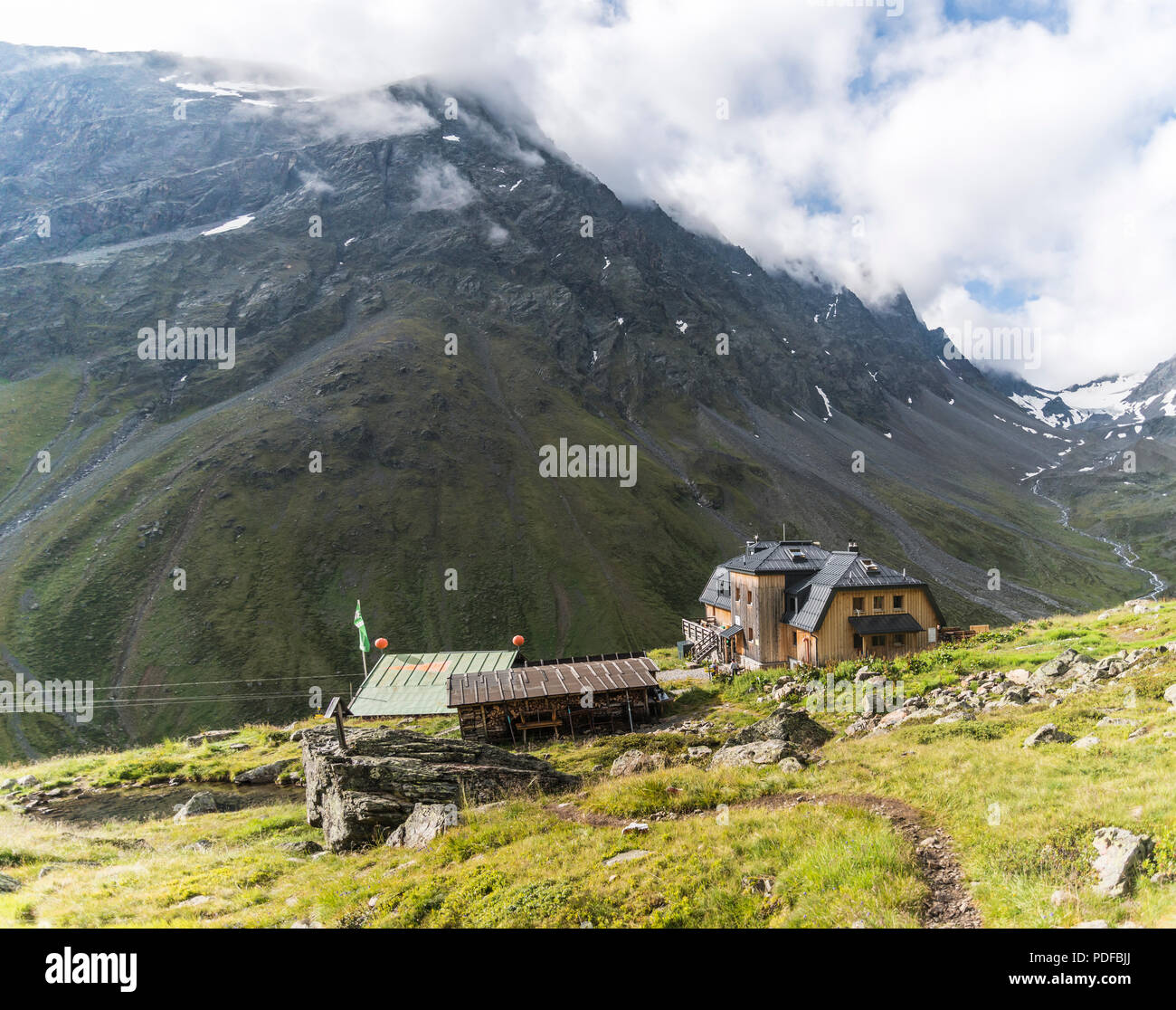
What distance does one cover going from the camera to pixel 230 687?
82625 mm

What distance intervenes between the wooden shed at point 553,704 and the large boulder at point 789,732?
36.0ft

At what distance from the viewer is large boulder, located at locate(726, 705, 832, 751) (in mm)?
19250

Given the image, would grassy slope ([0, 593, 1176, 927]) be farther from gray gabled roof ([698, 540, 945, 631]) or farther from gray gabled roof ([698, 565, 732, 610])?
gray gabled roof ([698, 565, 732, 610])

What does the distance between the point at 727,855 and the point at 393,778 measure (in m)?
9.93

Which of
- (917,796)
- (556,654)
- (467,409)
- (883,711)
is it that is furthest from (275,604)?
(917,796)

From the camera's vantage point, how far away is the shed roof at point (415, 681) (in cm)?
3516

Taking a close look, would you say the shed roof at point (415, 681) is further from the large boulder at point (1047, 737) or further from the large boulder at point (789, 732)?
the large boulder at point (1047, 737)

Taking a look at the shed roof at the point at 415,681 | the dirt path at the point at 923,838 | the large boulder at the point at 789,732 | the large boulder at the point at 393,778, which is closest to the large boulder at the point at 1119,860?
the dirt path at the point at 923,838

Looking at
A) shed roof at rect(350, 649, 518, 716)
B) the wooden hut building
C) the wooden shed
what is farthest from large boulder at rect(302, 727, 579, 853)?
the wooden hut building

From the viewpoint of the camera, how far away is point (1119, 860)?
23.7 feet

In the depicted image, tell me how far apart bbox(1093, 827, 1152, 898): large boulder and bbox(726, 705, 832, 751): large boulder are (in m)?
11.2

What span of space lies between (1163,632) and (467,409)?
147944mm

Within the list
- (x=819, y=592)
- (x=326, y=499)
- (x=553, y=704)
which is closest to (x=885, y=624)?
(x=819, y=592)

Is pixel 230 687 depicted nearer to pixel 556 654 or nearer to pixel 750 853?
pixel 556 654
